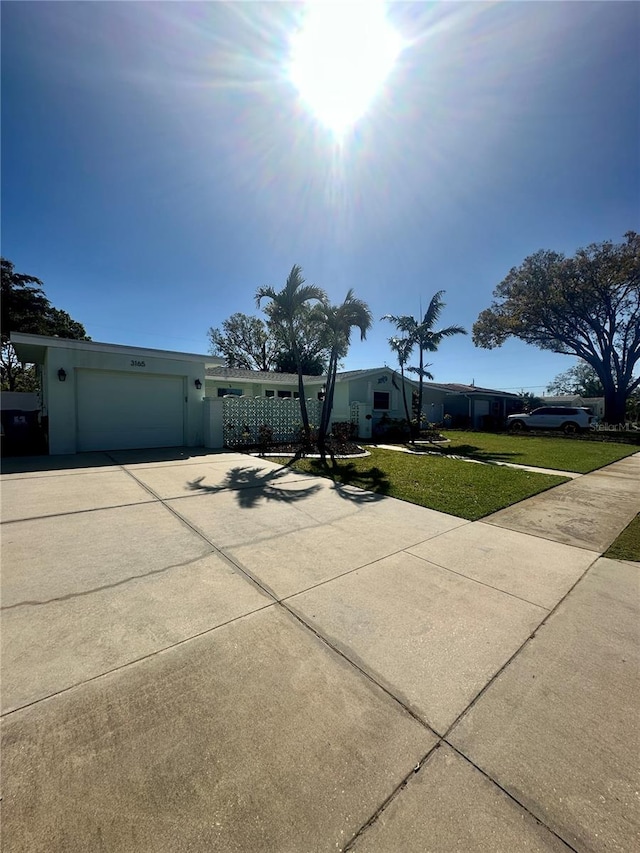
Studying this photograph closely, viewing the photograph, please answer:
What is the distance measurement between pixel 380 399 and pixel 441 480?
1216 centimetres

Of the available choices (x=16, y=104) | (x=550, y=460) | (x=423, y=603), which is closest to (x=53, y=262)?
(x=16, y=104)

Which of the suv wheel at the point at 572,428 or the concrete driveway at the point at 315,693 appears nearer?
the concrete driveway at the point at 315,693

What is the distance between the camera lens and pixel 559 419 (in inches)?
816

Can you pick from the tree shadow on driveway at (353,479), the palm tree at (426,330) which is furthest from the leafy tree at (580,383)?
the tree shadow on driveway at (353,479)

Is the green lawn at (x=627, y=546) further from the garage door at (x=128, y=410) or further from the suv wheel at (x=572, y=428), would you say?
the suv wheel at (x=572, y=428)

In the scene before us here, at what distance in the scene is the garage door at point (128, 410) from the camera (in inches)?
407

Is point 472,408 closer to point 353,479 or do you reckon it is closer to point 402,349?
point 402,349

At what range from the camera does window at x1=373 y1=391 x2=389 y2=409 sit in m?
18.9

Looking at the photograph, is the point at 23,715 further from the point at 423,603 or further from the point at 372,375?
the point at 372,375

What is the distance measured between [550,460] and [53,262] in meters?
18.2

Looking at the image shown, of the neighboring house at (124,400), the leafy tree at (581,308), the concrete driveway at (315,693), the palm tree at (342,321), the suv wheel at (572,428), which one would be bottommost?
the concrete driveway at (315,693)

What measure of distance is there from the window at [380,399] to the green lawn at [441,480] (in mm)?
8726

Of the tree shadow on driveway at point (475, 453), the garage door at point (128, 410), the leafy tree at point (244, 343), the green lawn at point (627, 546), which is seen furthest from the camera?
the leafy tree at point (244, 343)

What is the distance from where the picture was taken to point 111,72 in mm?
6289
